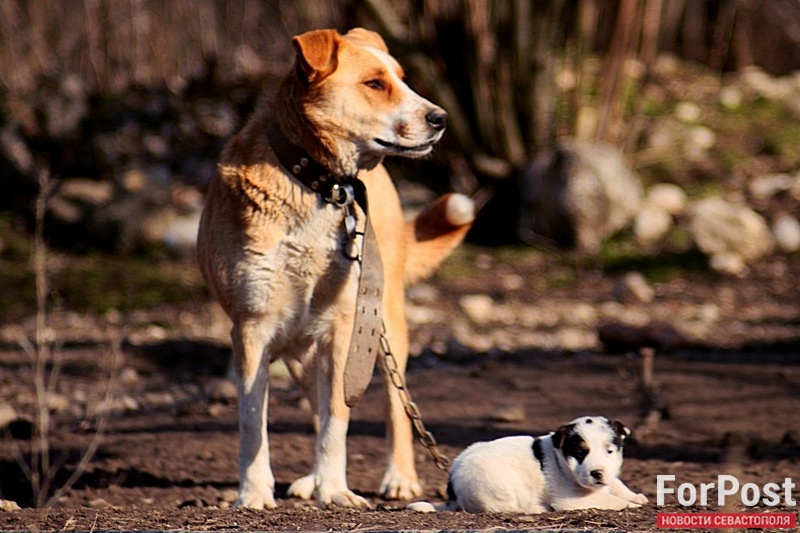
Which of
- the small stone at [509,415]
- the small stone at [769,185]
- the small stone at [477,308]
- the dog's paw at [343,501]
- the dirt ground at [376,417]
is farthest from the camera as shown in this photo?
Answer: the small stone at [769,185]

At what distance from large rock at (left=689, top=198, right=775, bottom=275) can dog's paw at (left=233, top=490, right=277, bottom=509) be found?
6509 mm

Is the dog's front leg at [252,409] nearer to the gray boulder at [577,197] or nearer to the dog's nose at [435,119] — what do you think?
the dog's nose at [435,119]

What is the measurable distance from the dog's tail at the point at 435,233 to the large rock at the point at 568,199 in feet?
17.5

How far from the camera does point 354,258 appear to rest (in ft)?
14.5

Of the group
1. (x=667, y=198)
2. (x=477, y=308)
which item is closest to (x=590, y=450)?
(x=477, y=308)

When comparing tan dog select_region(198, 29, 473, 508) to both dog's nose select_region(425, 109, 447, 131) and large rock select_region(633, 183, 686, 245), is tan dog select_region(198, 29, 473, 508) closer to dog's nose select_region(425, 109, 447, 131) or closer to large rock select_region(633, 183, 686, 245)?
dog's nose select_region(425, 109, 447, 131)

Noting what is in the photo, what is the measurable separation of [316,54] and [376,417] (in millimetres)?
2228

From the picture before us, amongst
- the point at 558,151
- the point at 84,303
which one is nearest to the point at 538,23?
the point at 558,151

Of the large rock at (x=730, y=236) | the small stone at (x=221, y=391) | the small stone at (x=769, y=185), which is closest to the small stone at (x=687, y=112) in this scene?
the small stone at (x=769, y=185)

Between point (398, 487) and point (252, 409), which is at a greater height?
point (252, 409)

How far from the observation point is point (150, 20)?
14422 millimetres

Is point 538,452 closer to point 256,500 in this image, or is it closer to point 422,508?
point 422,508

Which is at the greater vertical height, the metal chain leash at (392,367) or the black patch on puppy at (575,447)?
the metal chain leash at (392,367)

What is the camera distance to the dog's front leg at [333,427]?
4.33 m
